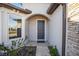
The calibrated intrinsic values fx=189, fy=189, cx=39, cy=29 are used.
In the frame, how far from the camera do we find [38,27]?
6.64 meters

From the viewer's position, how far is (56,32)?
734 cm

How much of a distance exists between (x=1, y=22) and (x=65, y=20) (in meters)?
2.17

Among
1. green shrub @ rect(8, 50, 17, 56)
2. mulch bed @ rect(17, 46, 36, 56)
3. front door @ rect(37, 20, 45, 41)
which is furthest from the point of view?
front door @ rect(37, 20, 45, 41)

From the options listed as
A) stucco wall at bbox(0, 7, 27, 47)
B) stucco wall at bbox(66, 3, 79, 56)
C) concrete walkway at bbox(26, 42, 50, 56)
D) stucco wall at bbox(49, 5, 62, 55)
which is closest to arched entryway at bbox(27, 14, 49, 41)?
concrete walkway at bbox(26, 42, 50, 56)

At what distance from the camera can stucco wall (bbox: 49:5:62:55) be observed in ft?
22.5

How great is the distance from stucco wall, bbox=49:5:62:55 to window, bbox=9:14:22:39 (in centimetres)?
118

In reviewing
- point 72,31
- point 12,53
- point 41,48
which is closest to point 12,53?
point 12,53

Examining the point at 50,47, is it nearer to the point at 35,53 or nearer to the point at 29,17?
the point at 35,53

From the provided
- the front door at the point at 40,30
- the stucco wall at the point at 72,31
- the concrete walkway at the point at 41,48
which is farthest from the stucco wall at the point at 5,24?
the stucco wall at the point at 72,31

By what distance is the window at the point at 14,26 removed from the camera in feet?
20.8

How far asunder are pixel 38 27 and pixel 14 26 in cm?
85

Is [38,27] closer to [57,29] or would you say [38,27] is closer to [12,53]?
[57,29]

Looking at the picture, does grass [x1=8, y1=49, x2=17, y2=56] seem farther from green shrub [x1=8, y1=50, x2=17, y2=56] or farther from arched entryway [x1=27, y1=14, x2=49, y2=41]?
arched entryway [x1=27, y1=14, x2=49, y2=41]

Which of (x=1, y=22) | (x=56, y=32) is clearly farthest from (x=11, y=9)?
(x=56, y=32)
